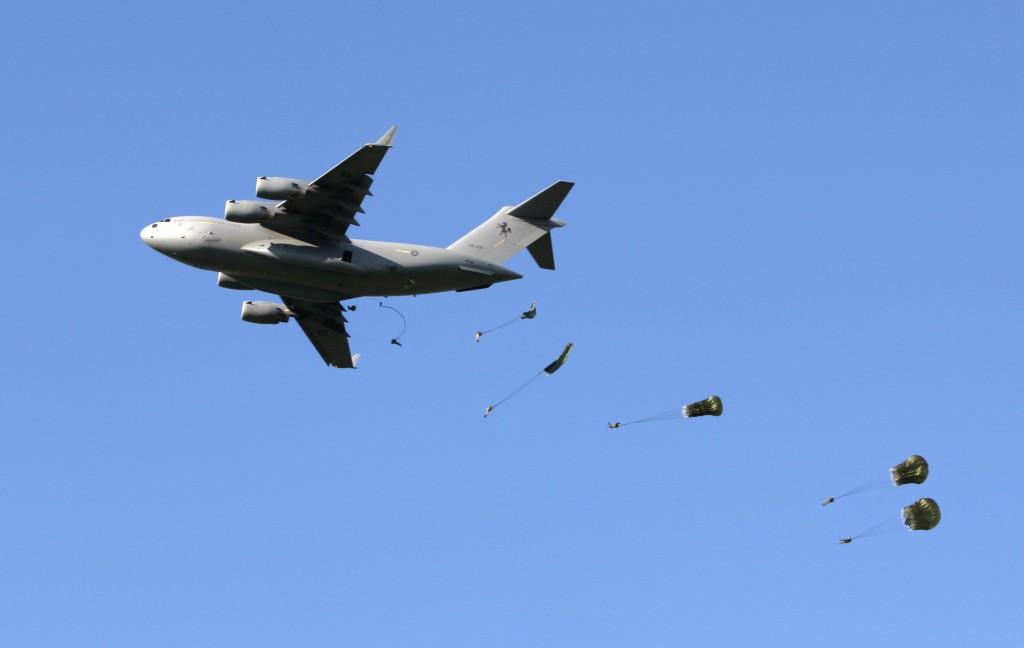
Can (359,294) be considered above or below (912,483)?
above

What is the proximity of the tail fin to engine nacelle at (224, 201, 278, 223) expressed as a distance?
537 cm

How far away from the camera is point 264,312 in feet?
133

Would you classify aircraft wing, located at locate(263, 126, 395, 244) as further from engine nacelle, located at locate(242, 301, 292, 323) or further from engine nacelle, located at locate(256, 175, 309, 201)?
engine nacelle, located at locate(242, 301, 292, 323)

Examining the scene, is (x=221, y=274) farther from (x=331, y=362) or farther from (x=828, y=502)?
(x=828, y=502)

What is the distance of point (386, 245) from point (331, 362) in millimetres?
6341

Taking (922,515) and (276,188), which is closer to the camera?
(922,515)

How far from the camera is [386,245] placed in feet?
120

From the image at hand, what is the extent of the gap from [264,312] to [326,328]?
1893mm

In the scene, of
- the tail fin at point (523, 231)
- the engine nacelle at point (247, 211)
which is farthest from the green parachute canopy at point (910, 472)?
the engine nacelle at point (247, 211)

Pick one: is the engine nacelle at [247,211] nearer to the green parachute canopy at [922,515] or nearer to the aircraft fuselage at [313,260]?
the aircraft fuselage at [313,260]

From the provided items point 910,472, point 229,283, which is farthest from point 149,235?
point 910,472

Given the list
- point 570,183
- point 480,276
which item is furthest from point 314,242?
point 570,183

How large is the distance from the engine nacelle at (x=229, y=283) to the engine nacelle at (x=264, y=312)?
2167 mm

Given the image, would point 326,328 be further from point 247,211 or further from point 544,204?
point 544,204
